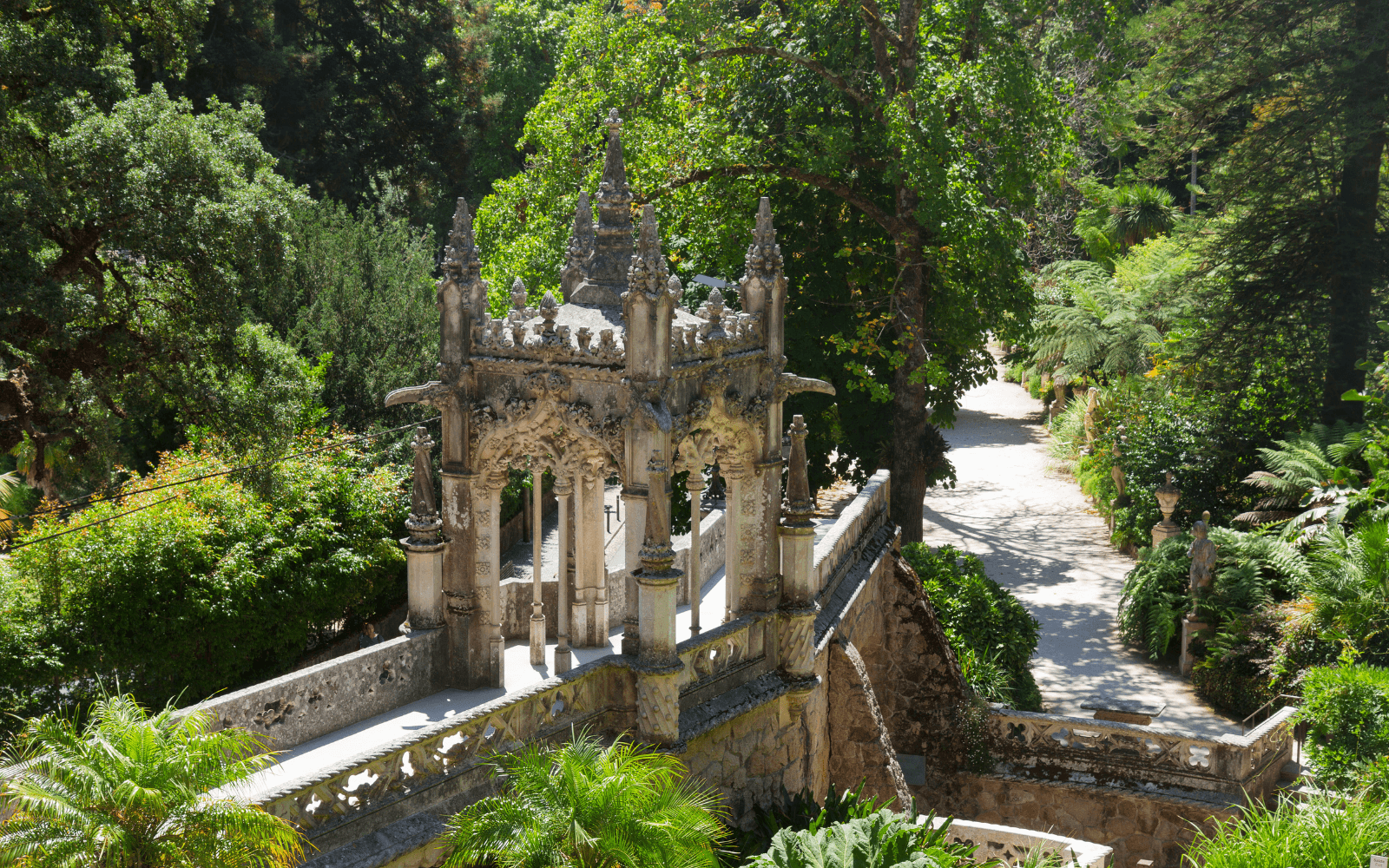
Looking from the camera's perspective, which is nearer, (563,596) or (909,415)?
(563,596)

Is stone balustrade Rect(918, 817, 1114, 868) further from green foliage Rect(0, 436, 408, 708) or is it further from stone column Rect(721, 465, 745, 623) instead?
green foliage Rect(0, 436, 408, 708)

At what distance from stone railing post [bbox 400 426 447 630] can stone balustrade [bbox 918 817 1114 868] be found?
223 inches

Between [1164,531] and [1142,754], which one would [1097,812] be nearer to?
[1142,754]

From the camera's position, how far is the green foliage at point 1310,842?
10.5m

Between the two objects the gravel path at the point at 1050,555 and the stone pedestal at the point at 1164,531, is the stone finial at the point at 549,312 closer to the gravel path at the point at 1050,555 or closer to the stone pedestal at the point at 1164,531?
the gravel path at the point at 1050,555

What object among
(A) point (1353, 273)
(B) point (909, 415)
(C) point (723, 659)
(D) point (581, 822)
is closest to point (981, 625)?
(B) point (909, 415)

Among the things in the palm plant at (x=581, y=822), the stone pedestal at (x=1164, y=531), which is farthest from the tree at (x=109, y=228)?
the stone pedestal at (x=1164, y=531)

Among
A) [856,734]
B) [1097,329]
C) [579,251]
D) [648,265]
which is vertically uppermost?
[579,251]

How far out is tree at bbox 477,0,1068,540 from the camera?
21156 mm

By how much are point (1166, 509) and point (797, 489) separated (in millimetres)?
13225

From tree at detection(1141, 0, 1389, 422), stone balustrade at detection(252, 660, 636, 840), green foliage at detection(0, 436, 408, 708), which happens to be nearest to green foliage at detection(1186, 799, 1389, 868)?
stone balustrade at detection(252, 660, 636, 840)

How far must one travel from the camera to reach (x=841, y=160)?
2144 cm

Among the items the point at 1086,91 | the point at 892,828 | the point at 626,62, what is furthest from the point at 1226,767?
the point at 626,62

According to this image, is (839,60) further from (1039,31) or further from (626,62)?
(1039,31)
